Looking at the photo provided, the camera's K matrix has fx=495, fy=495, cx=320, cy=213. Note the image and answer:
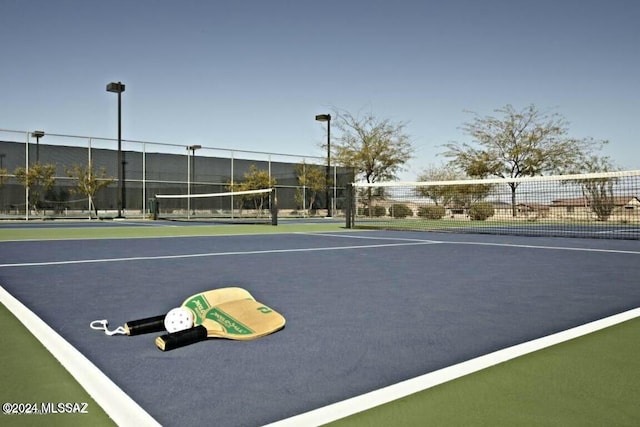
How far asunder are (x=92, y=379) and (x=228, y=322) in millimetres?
844

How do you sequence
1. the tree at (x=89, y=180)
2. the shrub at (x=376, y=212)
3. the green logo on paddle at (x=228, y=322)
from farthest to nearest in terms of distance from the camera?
the shrub at (x=376, y=212) < the tree at (x=89, y=180) < the green logo on paddle at (x=228, y=322)

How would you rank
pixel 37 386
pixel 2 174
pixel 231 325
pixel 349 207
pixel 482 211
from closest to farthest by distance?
pixel 37 386, pixel 231 325, pixel 349 207, pixel 2 174, pixel 482 211

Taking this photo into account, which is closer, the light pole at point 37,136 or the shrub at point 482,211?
the light pole at point 37,136

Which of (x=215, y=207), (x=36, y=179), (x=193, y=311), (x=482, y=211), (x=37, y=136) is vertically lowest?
(x=193, y=311)

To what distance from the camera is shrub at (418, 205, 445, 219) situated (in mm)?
24812

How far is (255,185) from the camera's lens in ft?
98.4

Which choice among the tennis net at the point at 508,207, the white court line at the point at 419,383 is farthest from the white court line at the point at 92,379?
the tennis net at the point at 508,207

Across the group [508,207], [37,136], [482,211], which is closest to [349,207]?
[482,211]

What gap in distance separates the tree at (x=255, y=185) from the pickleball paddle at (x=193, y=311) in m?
26.3

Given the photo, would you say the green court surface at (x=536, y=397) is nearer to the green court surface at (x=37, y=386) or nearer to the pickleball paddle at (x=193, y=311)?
the green court surface at (x=37, y=386)

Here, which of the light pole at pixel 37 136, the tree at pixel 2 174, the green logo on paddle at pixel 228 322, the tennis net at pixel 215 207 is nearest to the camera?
the green logo on paddle at pixel 228 322

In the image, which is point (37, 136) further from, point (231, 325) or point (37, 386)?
point (37, 386)

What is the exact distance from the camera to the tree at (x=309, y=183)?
32.4 metres

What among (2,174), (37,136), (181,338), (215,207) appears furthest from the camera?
(215,207)
